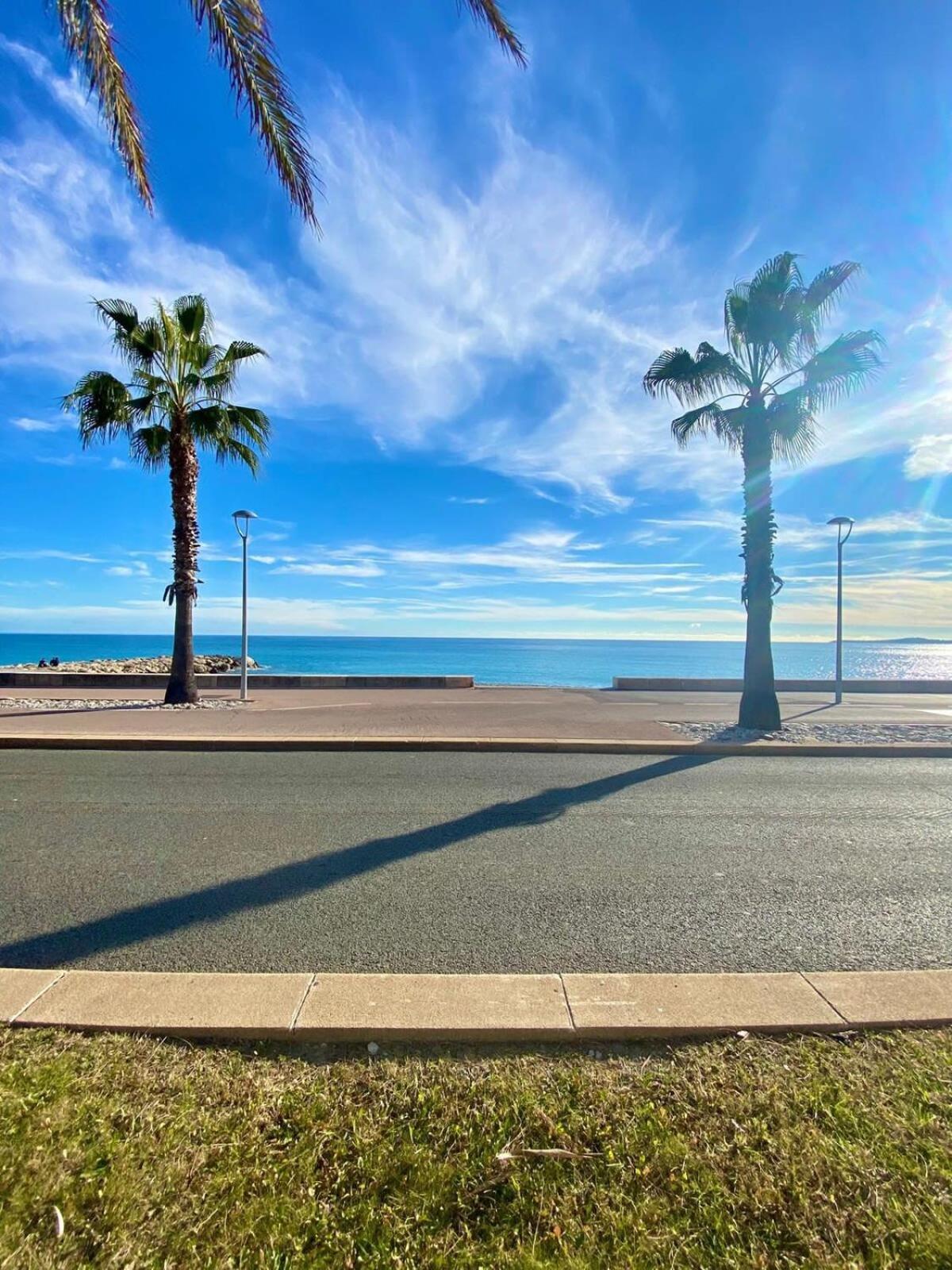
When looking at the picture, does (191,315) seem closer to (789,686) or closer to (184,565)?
(184,565)

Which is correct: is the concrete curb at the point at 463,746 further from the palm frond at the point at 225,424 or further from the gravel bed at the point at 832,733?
the palm frond at the point at 225,424

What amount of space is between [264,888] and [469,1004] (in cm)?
189

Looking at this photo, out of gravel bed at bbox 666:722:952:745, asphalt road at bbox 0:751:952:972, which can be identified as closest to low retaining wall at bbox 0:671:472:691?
gravel bed at bbox 666:722:952:745

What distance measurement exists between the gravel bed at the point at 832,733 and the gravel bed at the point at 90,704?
9.24m

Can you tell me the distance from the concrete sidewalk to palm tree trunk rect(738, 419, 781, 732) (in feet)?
3.41

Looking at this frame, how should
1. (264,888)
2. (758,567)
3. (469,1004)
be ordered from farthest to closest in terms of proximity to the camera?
(758,567) < (264,888) < (469,1004)

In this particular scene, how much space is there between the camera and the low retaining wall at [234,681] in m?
18.4

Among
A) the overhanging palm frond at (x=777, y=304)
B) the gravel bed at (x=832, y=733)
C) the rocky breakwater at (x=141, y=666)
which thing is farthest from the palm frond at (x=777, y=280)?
the rocky breakwater at (x=141, y=666)

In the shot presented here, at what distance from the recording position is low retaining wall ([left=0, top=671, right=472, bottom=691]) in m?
18.4

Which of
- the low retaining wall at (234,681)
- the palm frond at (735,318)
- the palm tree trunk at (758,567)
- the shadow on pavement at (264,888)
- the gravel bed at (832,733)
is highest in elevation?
the palm frond at (735,318)

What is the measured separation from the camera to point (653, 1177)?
1728 mm

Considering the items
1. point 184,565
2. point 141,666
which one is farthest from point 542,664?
point 184,565

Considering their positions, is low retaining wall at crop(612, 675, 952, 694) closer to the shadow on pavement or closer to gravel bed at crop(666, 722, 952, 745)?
gravel bed at crop(666, 722, 952, 745)

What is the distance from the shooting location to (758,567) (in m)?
10.8
